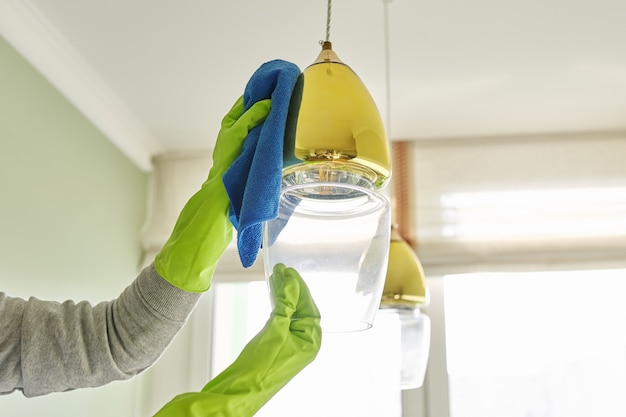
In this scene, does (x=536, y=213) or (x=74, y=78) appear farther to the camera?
(x=536, y=213)

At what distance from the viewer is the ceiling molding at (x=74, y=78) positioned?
1635mm

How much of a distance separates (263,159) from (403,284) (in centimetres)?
73

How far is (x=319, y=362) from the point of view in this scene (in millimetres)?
2279

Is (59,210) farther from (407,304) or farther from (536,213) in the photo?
(536,213)

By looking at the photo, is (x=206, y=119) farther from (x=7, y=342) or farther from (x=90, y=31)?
(x=7, y=342)

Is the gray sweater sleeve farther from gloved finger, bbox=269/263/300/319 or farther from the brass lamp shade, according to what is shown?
the brass lamp shade

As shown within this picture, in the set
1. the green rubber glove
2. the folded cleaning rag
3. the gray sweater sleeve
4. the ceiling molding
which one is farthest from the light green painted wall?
the folded cleaning rag

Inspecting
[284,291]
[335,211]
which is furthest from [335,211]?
[284,291]

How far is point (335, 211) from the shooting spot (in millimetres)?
813

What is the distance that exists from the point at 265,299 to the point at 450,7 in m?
1.12

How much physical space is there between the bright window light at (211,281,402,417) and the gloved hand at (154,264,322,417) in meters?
1.37

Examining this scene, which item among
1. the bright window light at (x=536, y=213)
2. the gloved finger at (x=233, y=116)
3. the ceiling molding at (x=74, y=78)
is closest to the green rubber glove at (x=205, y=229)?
the gloved finger at (x=233, y=116)

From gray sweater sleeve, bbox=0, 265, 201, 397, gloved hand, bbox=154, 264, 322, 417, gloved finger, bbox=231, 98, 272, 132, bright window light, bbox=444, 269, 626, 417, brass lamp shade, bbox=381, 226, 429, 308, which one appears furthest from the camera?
bright window light, bbox=444, 269, 626, 417

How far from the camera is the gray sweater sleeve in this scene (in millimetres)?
989
